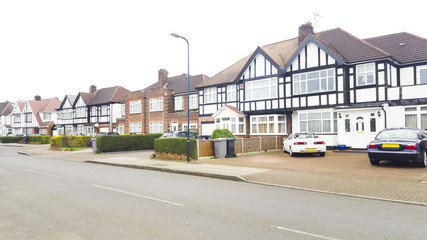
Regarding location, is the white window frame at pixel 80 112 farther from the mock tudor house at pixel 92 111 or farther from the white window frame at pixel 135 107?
the white window frame at pixel 135 107

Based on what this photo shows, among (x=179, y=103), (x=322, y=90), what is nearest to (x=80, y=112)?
(x=179, y=103)

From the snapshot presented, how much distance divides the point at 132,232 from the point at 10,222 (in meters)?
2.59

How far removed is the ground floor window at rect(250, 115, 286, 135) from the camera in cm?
2470

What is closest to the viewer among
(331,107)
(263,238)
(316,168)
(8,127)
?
(263,238)

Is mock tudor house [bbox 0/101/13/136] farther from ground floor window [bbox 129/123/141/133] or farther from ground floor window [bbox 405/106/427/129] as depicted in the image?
ground floor window [bbox 405/106/427/129]

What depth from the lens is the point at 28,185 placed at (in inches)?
389

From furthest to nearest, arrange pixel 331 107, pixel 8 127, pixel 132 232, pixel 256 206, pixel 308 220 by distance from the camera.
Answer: pixel 8 127 < pixel 331 107 < pixel 256 206 < pixel 308 220 < pixel 132 232

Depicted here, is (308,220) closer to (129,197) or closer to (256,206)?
(256,206)

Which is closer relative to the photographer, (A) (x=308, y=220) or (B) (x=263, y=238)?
(B) (x=263, y=238)

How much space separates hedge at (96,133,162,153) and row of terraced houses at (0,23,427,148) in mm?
6263

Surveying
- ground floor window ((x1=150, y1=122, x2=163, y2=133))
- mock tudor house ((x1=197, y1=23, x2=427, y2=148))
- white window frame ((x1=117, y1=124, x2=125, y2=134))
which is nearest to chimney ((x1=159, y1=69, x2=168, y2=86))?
ground floor window ((x1=150, y1=122, x2=163, y2=133))

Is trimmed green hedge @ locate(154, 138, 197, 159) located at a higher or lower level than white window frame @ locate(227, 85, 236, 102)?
lower

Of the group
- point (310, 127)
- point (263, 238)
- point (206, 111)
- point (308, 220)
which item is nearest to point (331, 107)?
point (310, 127)

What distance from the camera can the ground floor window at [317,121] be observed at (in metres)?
21.6
